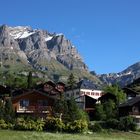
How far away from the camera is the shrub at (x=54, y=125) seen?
71.1 metres

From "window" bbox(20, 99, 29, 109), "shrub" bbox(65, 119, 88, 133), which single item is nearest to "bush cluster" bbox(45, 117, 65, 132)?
"shrub" bbox(65, 119, 88, 133)

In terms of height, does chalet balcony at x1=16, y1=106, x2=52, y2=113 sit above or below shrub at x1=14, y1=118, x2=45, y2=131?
above

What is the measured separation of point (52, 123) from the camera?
72062mm

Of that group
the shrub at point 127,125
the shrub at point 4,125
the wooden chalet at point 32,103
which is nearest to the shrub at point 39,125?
the shrub at point 4,125

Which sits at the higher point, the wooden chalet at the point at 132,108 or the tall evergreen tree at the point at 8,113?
the wooden chalet at the point at 132,108

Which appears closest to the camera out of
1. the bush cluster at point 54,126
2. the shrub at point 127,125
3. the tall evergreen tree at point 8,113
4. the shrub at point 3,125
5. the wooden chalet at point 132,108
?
the bush cluster at point 54,126

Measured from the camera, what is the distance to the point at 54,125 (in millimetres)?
71750

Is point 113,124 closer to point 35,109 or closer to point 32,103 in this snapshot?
point 35,109

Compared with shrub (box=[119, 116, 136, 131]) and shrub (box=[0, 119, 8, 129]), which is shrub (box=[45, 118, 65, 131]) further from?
shrub (box=[119, 116, 136, 131])

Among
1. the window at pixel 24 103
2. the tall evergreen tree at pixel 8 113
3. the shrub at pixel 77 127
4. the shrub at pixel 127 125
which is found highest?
the window at pixel 24 103

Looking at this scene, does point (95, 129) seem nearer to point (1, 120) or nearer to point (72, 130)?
point (72, 130)

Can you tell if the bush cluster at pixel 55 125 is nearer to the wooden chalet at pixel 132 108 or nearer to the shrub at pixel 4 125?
the shrub at pixel 4 125

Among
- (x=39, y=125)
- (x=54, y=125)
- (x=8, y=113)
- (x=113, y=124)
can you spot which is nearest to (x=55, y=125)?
(x=54, y=125)

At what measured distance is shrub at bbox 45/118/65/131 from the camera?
233 feet
